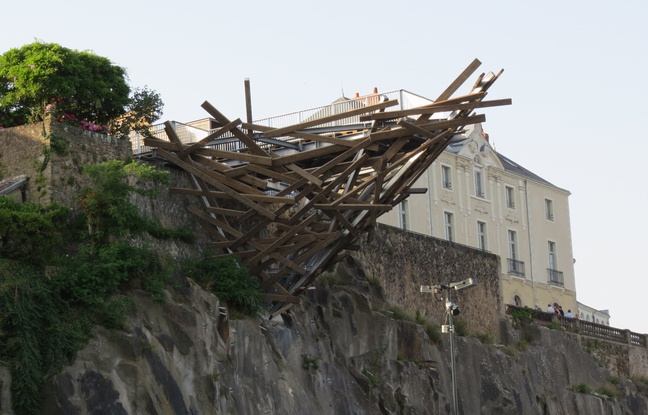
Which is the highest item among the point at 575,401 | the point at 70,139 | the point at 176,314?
the point at 70,139

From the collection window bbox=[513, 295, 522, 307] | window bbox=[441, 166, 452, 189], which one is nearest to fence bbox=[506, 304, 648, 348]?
window bbox=[513, 295, 522, 307]

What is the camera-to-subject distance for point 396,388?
44.7 meters

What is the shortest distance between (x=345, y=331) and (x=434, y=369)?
477cm

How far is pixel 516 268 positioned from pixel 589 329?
654cm

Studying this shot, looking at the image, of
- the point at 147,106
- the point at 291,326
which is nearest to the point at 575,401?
the point at 291,326

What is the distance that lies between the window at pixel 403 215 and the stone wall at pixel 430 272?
535 centimetres

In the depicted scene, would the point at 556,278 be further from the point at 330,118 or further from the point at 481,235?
the point at 330,118

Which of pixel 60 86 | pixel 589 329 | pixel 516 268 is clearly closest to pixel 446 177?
pixel 516 268

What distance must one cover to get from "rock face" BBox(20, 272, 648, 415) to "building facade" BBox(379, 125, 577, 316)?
7472 millimetres

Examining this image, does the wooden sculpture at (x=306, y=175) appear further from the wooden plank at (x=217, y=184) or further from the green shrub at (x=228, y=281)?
the green shrub at (x=228, y=281)

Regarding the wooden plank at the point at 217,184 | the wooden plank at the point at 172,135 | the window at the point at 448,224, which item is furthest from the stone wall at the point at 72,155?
the window at the point at 448,224

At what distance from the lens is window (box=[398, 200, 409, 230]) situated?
5947cm

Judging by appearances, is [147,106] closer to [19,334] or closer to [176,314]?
[176,314]

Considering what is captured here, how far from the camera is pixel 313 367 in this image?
40.5 meters
